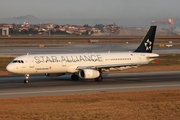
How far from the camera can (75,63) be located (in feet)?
153

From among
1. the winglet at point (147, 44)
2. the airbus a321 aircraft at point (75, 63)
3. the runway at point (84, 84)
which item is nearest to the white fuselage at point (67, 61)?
the airbus a321 aircraft at point (75, 63)

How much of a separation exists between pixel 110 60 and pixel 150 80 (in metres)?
5.27

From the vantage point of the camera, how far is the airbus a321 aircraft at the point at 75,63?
145ft

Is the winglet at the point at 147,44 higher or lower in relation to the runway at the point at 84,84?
higher

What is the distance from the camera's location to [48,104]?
100 ft

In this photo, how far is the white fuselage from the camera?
4397 cm

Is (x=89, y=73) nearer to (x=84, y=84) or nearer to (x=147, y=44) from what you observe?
(x=84, y=84)

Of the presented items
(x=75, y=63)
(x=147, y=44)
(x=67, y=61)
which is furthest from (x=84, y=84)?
(x=147, y=44)

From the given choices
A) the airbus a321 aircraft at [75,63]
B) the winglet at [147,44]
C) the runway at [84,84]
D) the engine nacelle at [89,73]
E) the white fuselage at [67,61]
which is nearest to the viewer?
the runway at [84,84]

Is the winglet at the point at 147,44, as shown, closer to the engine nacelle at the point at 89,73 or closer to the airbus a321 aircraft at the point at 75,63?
the airbus a321 aircraft at the point at 75,63

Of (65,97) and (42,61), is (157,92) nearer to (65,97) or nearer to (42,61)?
(65,97)

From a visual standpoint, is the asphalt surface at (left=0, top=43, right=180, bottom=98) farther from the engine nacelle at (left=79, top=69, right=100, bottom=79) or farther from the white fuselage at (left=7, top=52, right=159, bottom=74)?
the white fuselage at (left=7, top=52, right=159, bottom=74)

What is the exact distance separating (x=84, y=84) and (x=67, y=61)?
3923mm

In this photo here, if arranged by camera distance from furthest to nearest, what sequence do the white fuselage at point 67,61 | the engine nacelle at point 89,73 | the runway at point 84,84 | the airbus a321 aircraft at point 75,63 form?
1. the engine nacelle at point 89,73
2. the airbus a321 aircraft at point 75,63
3. the white fuselage at point 67,61
4. the runway at point 84,84
